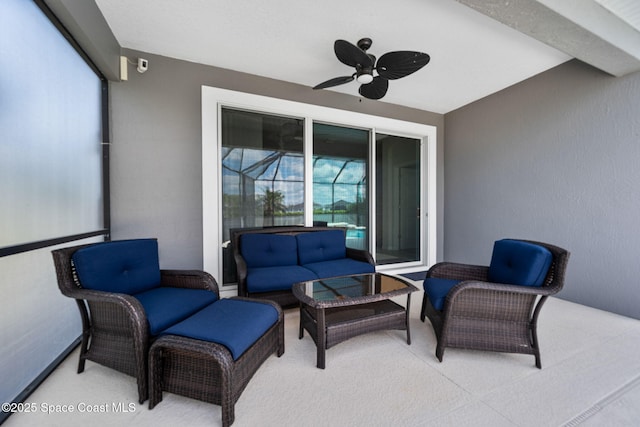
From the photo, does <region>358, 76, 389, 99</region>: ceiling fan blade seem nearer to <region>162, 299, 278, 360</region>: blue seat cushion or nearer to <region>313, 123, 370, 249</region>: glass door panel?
<region>313, 123, 370, 249</region>: glass door panel

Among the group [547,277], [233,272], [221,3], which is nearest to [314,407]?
[547,277]

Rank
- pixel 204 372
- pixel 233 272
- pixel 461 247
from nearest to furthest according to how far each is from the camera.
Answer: pixel 204 372 → pixel 233 272 → pixel 461 247

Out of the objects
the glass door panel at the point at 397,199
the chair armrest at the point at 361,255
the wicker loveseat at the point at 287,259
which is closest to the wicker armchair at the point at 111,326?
the wicker loveseat at the point at 287,259

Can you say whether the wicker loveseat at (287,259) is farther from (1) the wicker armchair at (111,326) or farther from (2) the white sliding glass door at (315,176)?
(1) the wicker armchair at (111,326)

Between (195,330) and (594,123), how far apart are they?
436 cm

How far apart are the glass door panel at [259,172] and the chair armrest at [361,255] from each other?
862mm

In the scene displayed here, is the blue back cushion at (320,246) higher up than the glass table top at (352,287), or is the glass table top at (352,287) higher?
the blue back cushion at (320,246)

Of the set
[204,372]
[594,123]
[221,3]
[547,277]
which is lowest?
[204,372]

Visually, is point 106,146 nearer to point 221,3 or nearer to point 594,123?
point 221,3

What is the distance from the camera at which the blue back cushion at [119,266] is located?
1.55 metres

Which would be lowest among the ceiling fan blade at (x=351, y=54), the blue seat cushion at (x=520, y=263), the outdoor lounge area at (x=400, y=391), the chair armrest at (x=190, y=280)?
the outdoor lounge area at (x=400, y=391)

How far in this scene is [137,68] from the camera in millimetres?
2611

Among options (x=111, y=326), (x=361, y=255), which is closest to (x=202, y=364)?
(x=111, y=326)

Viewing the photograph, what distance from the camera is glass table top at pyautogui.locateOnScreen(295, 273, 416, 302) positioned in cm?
189
